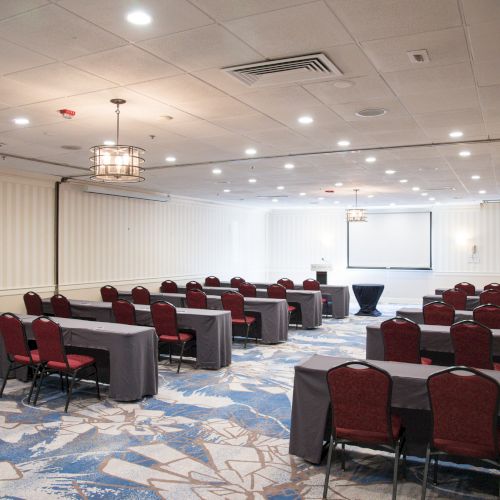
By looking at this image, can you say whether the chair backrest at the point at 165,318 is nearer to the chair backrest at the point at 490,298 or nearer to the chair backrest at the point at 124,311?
the chair backrest at the point at 124,311

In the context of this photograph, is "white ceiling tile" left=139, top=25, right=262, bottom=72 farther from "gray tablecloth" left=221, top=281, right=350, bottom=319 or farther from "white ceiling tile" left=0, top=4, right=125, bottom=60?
"gray tablecloth" left=221, top=281, right=350, bottom=319

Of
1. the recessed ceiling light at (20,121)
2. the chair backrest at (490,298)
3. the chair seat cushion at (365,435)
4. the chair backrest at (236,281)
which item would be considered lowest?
the chair seat cushion at (365,435)

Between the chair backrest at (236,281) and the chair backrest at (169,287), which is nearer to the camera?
the chair backrest at (236,281)

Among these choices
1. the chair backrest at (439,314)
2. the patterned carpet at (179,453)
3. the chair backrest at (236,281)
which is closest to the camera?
the patterned carpet at (179,453)

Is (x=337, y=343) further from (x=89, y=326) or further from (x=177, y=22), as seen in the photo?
(x=177, y=22)

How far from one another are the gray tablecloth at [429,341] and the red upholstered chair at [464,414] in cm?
297

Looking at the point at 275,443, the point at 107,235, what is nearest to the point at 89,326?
the point at 275,443

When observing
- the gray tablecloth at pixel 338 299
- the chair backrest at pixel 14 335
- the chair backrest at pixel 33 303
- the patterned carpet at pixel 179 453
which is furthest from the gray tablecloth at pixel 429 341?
the gray tablecloth at pixel 338 299

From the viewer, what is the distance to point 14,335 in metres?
6.61

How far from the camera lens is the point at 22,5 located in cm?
349

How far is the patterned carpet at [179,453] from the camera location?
412cm

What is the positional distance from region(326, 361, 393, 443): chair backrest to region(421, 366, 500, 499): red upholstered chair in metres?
0.32

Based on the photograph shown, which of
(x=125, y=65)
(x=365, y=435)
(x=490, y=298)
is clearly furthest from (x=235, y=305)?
(x=365, y=435)

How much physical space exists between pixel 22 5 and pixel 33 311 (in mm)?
7893
